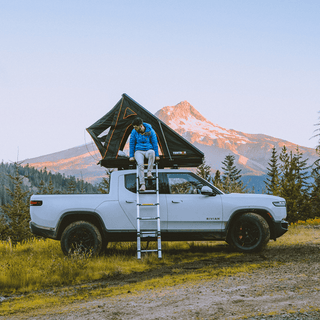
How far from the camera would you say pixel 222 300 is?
436cm

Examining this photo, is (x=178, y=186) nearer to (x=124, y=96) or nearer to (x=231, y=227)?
(x=231, y=227)

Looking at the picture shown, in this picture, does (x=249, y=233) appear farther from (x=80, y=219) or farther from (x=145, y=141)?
(x=80, y=219)

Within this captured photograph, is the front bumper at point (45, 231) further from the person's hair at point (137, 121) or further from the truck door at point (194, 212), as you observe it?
the person's hair at point (137, 121)

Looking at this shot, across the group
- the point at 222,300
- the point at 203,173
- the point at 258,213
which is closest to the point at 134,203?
the point at 258,213

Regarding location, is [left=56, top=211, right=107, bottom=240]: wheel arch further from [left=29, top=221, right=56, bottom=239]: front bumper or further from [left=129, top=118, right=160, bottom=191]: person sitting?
[left=129, top=118, right=160, bottom=191]: person sitting

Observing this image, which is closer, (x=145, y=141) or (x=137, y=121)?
(x=137, y=121)

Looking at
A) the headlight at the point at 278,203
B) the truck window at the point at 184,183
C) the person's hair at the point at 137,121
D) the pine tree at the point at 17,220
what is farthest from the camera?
the pine tree at the point at 17,220

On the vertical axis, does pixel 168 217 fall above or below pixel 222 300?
above

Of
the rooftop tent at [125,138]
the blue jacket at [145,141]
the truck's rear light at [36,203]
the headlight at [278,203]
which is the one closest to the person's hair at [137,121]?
the blue jacket at [145,141]

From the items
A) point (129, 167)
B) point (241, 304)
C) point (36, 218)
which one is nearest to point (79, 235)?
point (36, 218)

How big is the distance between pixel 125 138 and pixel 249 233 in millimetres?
3871

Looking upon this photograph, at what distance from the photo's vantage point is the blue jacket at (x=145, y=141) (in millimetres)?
8516

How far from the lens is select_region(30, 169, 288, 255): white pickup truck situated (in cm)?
770

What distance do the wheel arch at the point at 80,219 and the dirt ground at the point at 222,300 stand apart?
174 cm
